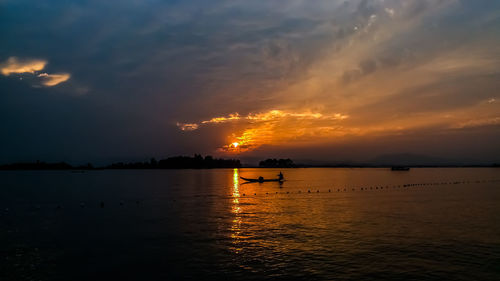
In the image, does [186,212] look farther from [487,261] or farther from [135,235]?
[487,261]

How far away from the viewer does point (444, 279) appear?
62.3ft

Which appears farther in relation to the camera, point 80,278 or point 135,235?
point 135,235

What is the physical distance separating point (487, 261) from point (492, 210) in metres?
A: 28.4

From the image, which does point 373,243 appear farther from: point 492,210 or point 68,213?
point 68,213

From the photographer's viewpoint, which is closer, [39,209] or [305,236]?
[305,236]

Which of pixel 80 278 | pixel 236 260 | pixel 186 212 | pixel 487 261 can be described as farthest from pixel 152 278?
pixel 186 212

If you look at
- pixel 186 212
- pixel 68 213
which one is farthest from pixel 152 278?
pixel 68 213

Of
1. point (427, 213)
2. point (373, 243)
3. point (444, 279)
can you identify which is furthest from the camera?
point (427, 213)

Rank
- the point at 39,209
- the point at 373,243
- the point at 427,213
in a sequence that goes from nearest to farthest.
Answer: the point at 373,243 < the point at 427,213 < the point at 39,209

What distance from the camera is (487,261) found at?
2188cm

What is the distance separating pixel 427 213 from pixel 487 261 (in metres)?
21.9

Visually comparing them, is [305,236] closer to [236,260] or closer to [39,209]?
[236,260]

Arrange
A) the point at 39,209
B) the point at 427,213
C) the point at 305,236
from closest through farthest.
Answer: the point at 305,236 < the point at 427,213 < the point at 39,209

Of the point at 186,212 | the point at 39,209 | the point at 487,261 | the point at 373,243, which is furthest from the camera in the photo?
the point at 39,209
